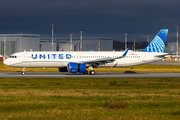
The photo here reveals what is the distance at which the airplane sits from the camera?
39.9m

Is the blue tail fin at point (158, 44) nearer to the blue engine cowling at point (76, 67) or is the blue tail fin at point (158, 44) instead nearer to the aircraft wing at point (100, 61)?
the aircraft wing at point (100, 61)

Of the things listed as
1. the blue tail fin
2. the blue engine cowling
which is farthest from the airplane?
A: the blue tail fin

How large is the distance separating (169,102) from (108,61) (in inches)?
988

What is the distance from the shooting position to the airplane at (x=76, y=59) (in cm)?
3991

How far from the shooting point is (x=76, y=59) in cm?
4141

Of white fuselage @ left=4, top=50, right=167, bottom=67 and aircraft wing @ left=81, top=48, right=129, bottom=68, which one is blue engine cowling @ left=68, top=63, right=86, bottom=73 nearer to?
aircraft wing @ left=81, top=48, right=129, bottom=68

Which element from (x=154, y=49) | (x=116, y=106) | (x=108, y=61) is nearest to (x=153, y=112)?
(x=116, y=106)

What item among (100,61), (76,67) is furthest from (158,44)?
(76,67)

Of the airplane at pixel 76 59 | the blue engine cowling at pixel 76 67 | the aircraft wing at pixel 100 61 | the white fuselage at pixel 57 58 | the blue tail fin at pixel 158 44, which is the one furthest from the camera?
the blue tail fin at pixel 158 44

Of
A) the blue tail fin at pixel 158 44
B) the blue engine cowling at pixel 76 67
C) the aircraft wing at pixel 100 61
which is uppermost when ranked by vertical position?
the blue tail fin at pixel 158 44

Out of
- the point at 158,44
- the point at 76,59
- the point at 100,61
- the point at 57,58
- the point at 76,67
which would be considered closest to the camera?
the point at 76,67

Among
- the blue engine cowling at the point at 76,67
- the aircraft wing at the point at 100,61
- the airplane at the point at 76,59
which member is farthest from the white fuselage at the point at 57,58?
the blue engine cowling at the point at 76,67

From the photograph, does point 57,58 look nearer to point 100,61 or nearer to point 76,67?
point 76,67

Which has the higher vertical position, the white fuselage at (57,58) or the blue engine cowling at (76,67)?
the white fuselage at (57,58)
